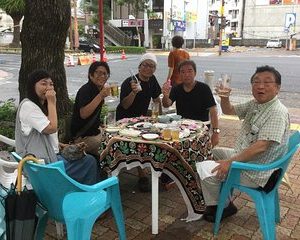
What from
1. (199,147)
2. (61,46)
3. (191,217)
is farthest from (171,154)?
(61,46)

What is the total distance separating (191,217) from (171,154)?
65 centimetres

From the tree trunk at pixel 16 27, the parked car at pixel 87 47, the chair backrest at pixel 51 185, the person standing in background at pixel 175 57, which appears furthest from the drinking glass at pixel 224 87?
the tree trunk at pixel 16 27

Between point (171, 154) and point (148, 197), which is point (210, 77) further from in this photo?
point (171, 154)

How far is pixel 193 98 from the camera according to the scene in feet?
12.7

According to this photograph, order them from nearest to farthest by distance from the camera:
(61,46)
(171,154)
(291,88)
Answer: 1. (171,154)
2. (61,46)
3. (291,88)

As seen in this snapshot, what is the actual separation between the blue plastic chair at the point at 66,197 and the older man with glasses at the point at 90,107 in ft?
4.08

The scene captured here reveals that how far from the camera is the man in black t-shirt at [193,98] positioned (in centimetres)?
379

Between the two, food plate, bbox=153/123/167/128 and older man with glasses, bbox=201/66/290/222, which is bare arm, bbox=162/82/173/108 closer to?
food plate, bbox=153/123/167/128

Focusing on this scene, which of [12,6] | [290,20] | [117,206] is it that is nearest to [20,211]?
[117,206]

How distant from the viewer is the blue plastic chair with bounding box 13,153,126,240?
82.0 inches

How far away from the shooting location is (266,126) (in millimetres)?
2643

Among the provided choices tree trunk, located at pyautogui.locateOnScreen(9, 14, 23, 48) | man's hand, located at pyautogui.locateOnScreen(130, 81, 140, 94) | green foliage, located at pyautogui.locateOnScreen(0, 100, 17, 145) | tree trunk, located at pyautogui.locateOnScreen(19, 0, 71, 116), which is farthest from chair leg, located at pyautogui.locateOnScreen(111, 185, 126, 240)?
tree trunk, located at pyautogui.locateOnScreen(9, 14, 23, 48)

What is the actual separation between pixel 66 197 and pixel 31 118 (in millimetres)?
775

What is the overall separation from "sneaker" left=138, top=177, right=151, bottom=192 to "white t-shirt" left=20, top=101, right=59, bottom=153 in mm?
1459
